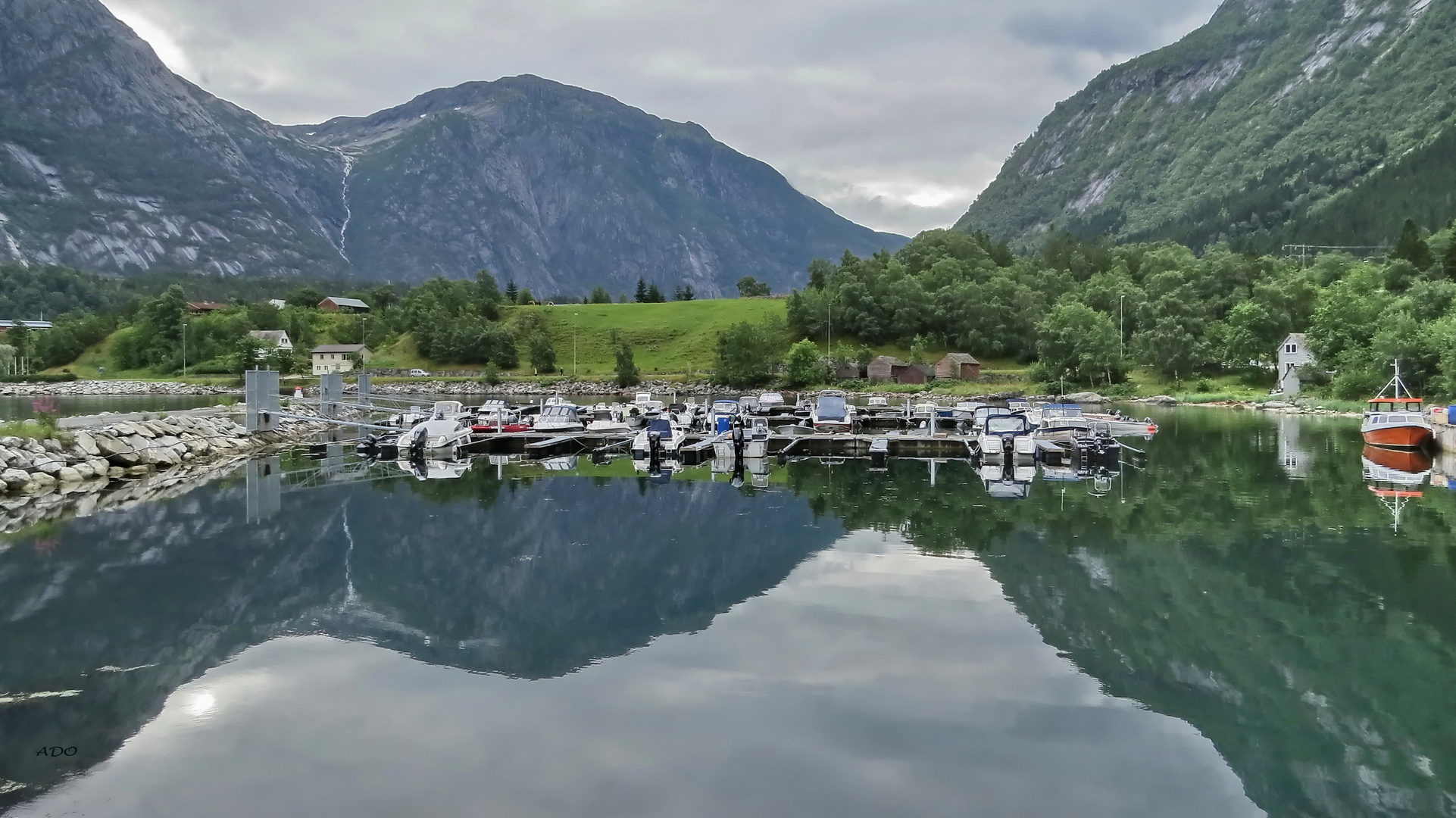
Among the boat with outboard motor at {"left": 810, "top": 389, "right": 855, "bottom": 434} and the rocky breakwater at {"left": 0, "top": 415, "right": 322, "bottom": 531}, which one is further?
the boat with outboard motor at {"left": 810, "top": 389, "right": 855, "bottom": 434}

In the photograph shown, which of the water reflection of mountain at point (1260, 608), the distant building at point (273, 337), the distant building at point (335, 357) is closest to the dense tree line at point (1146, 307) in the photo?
the water reflection of mountain at point (1260, 608)

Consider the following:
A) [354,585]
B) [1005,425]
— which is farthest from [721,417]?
[354,585]

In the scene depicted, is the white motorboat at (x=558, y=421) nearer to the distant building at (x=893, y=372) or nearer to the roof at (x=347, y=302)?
the distant building at (x=893, y=372)

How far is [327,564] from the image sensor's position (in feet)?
71.1

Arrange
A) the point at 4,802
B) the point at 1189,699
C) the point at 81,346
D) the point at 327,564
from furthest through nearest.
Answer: the point at 81,346, the point at 327,564, the point at 1189,699, the point at 4,802

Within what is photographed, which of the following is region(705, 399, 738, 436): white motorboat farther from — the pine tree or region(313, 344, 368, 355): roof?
region(313, 344, 368, 355): roof

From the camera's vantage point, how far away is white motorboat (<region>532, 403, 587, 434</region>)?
162 feet

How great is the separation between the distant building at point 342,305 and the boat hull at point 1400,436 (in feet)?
515

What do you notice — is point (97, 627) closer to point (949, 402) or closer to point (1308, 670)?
point (1308, 670)

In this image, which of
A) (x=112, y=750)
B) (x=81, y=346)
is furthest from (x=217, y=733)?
(x=81, y=346)

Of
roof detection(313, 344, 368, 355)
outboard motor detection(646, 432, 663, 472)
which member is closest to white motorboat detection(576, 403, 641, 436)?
outboard motor detection(646, 432, 663, 472)

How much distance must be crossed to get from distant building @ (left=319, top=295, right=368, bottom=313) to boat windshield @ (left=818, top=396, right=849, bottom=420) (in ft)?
441

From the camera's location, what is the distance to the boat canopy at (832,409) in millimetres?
52600

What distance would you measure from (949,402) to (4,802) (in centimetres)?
6868
